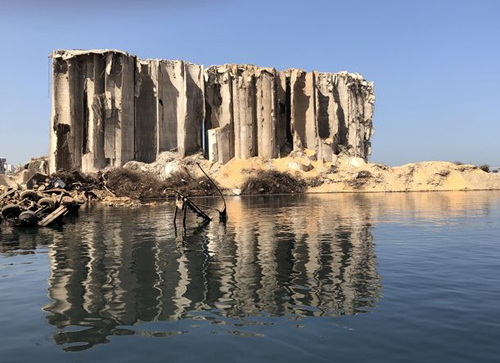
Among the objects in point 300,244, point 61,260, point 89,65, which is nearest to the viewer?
point 61,260

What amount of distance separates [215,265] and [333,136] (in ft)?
214

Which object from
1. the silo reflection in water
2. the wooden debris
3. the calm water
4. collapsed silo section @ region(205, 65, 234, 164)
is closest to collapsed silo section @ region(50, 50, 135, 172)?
collapsed silo section @ region(205, 65, 234, 164)

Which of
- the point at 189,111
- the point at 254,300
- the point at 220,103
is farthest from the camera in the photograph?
the point at 220,103

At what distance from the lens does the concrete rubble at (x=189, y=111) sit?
2357 inches

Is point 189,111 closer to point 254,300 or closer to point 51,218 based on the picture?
point 51,218

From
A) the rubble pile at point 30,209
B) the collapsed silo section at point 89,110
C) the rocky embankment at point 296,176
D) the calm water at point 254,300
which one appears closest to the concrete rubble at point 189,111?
the collapsed silo section at point 89,110

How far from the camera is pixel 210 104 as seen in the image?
6888 centimetres

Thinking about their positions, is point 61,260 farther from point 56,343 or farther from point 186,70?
point 186,70

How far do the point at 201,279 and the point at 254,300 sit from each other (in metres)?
2.33

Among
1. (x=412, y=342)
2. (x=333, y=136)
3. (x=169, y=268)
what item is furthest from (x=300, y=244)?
(x=333, y=136)

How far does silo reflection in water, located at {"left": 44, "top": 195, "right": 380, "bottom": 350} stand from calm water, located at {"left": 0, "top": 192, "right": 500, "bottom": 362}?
1.7 inches

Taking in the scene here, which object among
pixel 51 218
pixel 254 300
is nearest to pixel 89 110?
pixel 51 218

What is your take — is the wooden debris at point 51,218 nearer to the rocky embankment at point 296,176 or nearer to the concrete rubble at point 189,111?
the rocky embankment at point 296,176

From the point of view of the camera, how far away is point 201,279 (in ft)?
34.5
